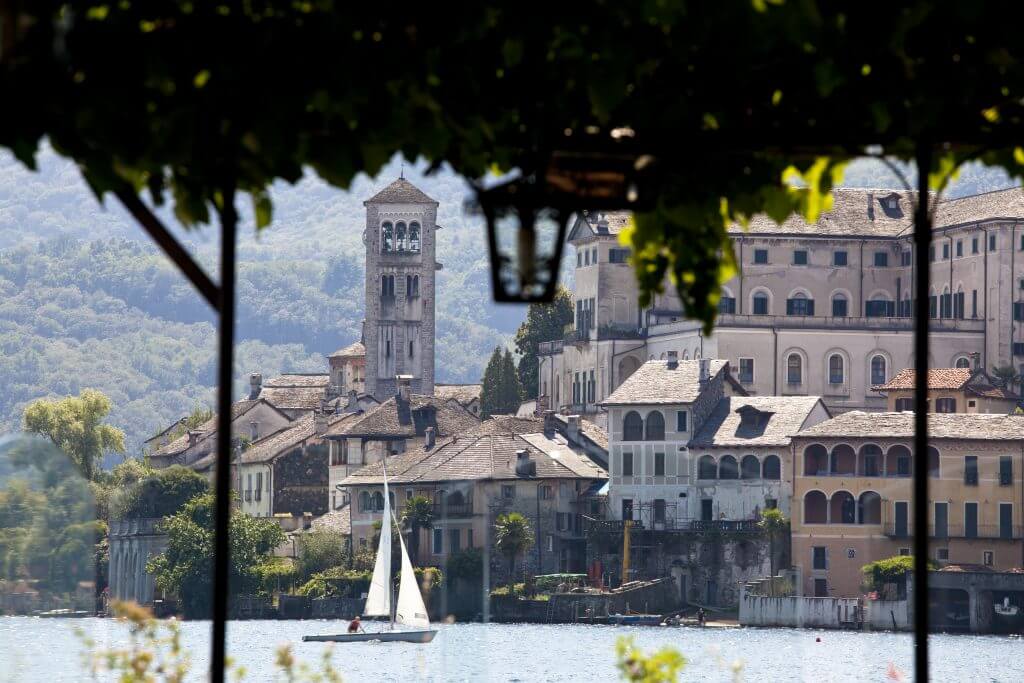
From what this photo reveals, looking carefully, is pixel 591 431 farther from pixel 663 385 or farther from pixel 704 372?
pixel 704 372

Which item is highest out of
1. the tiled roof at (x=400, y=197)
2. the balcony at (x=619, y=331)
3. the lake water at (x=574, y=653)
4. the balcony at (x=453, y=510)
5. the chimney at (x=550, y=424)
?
the tiled roof at (x=400, y=197)

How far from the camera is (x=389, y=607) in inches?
3270

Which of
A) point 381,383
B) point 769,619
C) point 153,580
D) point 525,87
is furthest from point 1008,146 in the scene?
point 381,383

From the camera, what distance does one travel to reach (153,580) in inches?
3880

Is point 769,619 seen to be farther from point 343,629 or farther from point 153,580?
point 153,580

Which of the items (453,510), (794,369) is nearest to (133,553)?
(453,510)

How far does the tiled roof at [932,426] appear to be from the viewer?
288 feet

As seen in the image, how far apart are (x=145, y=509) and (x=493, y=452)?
689 inches

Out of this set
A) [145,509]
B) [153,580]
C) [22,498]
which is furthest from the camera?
[145,509]

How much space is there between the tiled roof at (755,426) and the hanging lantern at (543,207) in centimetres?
8736

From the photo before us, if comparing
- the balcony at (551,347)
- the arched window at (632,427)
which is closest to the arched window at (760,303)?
the balcony at (551,347)

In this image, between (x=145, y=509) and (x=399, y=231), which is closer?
(x=145, y=509)

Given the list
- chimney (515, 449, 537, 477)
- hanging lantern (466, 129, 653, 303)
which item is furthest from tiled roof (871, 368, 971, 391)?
hanging lantern (466, 129, 653, 303)

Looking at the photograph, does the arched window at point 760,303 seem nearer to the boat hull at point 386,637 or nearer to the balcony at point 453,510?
the balcony at point 453,510
